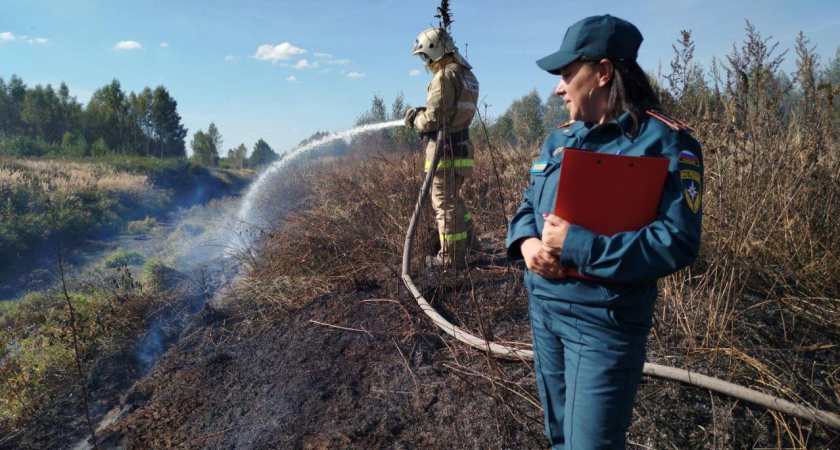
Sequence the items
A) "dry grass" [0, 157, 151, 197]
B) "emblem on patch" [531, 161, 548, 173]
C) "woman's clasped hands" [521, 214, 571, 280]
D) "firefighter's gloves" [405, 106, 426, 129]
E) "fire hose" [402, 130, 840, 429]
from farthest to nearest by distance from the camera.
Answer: "dry grass" [0, 157, 151, 197] < "firefighter's gloves" [405, 106, 426, 129] < "fire hose" [402, 130, 840, 429] < "emblem on patch" [531, 161, 548, 173] < "woman's clasped hands" [521, 214, 571, 280]

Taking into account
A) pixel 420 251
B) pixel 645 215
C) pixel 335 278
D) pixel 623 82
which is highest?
pixel 623 82

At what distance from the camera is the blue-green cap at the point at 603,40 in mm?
1393

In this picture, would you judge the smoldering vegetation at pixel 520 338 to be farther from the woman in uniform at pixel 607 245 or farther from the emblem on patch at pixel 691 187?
the emblem on patch at pixel 691 187

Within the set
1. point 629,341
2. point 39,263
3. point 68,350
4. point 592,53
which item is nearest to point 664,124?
point 592,53

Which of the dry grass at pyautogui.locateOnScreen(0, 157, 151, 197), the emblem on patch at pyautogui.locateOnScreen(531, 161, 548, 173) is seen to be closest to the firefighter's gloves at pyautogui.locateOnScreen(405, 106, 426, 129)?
the emblem on patch at pyautogui.locateOnScreen(531, 161, 548, 173)

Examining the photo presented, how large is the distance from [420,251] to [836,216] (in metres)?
3.00

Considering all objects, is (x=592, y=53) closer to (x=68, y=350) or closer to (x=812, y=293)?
(x=812, y=293)

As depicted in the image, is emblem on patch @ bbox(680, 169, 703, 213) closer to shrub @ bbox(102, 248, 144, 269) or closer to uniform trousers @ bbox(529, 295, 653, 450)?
uniform trousers @ bbox(529, 295, 653, 450)

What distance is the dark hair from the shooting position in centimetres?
140

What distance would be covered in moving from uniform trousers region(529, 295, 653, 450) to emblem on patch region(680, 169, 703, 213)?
0.35m

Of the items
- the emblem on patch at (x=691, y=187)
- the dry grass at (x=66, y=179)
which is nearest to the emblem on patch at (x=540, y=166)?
the emblem on patch at (x=691, y=187)

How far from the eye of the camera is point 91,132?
39125mm

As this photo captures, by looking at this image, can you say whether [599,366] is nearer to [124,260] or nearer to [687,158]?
[687,158]

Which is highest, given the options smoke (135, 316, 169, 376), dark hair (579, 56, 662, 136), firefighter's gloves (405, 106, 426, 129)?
firefighter's gloves (405, 106, 426, 129)
